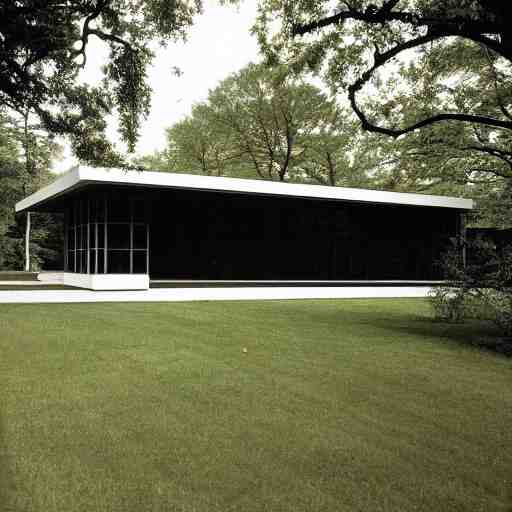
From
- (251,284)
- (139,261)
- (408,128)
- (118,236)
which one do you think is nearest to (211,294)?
(139,261)

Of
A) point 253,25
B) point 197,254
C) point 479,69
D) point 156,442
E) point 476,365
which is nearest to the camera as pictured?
point 156,442

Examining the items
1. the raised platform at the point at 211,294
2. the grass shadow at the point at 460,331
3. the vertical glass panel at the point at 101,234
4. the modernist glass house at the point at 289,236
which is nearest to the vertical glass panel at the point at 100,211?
the vertical glass panel at the point at 101,234

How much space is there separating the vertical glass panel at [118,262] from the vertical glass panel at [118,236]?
34cm

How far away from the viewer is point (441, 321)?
10914 millimetres

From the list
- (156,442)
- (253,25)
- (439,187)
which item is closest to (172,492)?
(156,442)

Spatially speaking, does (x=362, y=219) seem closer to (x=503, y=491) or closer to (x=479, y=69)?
(x=479, y=69)

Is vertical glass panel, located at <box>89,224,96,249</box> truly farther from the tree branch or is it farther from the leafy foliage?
Answer: the leafy foliage

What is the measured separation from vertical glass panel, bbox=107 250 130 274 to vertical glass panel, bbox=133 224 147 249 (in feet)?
1.47

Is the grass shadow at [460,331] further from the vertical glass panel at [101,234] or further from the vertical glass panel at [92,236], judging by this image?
the vertical glass panel at [92,236]

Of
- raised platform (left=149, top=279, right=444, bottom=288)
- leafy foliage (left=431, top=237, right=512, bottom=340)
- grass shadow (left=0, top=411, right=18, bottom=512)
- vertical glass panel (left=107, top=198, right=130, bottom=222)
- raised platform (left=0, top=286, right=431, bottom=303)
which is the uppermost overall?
vertical glass panel (left=107, top=198, right=130, bottom=222)

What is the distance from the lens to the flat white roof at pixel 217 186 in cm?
1391

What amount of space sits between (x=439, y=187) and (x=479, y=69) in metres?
12.7

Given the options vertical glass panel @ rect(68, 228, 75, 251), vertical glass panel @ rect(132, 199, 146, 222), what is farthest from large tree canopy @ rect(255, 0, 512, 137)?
vertical glass panel @ rect(68, 228, 75, 251)

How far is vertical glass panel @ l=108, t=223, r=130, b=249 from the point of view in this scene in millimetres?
16078
